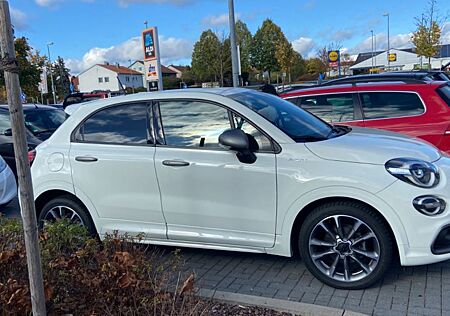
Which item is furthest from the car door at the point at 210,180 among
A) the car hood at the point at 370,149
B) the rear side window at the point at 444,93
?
the rear side window at the point at 444,93

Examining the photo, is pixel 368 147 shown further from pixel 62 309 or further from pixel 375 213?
pixel 62 309

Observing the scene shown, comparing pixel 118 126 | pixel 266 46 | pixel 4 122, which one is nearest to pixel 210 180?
pixel 118 126

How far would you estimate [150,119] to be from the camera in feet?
13.8

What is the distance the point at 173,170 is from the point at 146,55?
43.7 ft

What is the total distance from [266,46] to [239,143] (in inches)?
2020

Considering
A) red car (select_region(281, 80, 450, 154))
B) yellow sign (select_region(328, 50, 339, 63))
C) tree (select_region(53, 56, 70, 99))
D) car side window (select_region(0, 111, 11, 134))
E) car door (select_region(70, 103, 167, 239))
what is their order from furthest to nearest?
tree (select_region(53, 56, 70, 99))
yellow sign (select_region(328, 50, 339, 63))
car side window (select_region(0, 111, 11, 134))
red car (select_region(281, 80, 450, 154))
car door (select_region(70, 103, 167, 239))

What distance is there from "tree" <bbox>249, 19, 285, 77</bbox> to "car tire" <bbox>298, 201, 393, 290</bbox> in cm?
5027

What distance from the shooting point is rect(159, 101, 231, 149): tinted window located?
3.93m

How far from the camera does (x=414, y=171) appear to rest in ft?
11.0

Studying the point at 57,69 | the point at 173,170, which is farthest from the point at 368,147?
the point at 57,69

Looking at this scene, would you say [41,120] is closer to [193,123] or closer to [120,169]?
[120,169]

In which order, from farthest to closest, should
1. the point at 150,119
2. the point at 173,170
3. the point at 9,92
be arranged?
the point at 150,119 → the point at 173,170 → the point at 9,92

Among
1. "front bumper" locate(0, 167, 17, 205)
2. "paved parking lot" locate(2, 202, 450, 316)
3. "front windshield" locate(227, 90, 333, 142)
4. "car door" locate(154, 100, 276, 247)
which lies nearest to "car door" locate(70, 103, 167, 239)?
"car door" locate(154, 100, 276, 247)

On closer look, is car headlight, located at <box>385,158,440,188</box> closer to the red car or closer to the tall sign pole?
the red car
